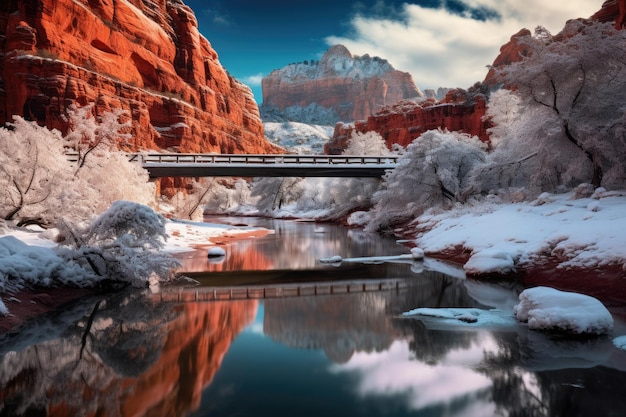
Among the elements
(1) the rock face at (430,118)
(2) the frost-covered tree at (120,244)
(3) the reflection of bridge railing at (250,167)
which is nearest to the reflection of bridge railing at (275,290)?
(2) the frost-covered tree at (120,244)

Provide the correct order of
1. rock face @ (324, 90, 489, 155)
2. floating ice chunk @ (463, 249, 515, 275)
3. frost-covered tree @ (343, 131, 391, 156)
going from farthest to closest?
rock face @ (324, 90, 489, 155)
frost-covered tree @ (343, 131, 391, 156)
floating ice chunk @ (463, 249, 515, 275)

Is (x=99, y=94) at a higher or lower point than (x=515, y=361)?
higher

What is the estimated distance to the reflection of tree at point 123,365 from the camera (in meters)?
6.18

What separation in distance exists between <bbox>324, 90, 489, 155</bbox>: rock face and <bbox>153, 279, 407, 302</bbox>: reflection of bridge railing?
226 ft

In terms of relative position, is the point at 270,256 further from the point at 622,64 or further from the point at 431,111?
the point at 431,111

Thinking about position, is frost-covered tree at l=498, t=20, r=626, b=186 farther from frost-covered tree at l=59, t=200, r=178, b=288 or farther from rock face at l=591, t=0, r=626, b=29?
rock face at l=591, t=0, r=626, b=29

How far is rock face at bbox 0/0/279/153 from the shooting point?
2307 inches

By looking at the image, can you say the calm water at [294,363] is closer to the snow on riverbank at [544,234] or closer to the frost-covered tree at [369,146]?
the snow on riverbank at [544,234]

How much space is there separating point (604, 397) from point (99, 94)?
72.9 metres

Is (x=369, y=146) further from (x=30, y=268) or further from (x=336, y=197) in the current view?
(x=30, y=268)

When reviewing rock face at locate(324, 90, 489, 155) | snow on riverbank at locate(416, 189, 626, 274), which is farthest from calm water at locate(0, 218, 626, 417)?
rock face at locate(324, 90, 489, 155)

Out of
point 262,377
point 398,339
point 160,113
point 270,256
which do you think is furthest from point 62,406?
point 160,113

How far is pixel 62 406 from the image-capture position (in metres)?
6.07

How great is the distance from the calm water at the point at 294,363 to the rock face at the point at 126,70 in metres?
60.2
